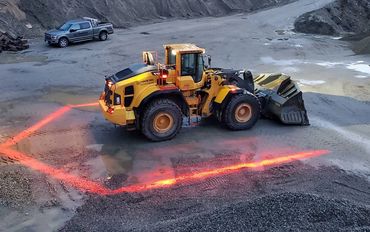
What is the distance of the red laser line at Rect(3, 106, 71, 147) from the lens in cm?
1294

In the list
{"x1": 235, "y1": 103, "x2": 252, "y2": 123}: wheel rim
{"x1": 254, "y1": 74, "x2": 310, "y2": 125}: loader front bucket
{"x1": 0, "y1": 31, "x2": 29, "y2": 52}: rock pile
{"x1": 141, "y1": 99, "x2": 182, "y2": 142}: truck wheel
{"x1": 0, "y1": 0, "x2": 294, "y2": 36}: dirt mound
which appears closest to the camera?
{"x1": 141, "y1": 99, "x2": 182, "y2": 142}: truck wheel

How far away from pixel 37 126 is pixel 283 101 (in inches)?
301

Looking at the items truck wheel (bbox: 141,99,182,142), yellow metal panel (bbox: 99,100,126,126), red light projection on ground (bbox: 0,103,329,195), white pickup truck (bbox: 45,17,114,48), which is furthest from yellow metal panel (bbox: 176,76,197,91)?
white pickup truck (bbox: 45,17,114,48)

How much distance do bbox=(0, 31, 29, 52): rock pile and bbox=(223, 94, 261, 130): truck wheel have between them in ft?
54.4

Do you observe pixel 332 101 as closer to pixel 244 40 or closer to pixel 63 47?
pixel 244 40

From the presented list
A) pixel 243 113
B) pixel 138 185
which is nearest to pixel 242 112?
pixel 243 113

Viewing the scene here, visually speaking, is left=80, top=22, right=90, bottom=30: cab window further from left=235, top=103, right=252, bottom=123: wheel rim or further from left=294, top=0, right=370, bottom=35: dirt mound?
left=235, top=103, right=252, bottom=123: wheel rim

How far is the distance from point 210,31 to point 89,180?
906 inches

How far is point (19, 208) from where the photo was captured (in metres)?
9.38

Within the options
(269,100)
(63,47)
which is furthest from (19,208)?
(63,47)

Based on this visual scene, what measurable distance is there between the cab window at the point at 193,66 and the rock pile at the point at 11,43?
15855mm

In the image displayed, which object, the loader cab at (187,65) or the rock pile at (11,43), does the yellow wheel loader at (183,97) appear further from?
the rock pile at (11,43)

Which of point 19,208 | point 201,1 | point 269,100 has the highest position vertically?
point 201,1

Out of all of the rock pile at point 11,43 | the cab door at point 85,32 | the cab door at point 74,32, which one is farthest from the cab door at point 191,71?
the cab door at point 85,32
